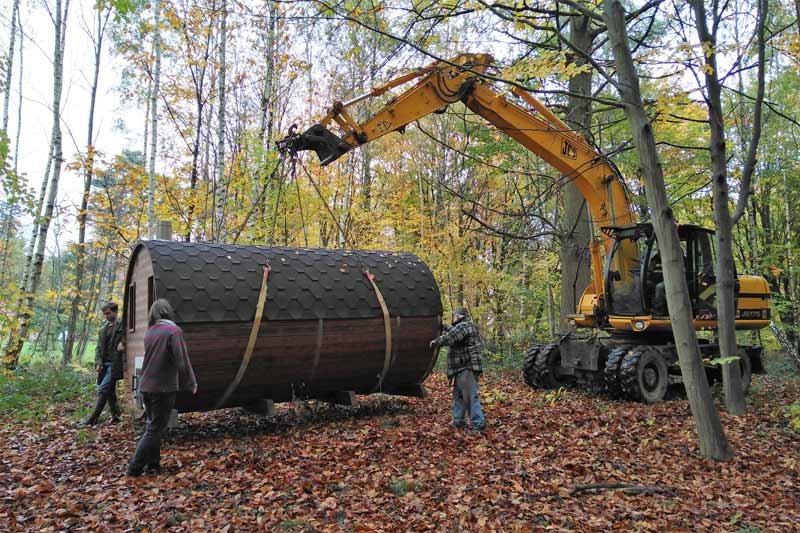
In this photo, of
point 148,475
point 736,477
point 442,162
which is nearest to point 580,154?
point 736,477

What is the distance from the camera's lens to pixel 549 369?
10086mm

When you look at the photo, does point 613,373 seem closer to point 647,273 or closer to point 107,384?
point 647,273

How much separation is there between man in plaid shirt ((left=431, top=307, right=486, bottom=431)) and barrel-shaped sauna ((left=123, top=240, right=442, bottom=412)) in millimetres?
1004

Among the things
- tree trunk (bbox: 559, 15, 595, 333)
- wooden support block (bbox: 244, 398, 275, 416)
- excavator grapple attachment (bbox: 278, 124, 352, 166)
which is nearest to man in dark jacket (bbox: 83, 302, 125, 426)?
wooden support block (bbox: 244, 398, 275, 416)

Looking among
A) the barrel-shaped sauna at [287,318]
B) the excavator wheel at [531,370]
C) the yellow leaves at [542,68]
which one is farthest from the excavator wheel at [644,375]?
the yellow leaves at [542,68]

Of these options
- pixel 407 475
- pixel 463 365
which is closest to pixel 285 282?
pixel 463 365

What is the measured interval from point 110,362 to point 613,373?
7744 millimetres

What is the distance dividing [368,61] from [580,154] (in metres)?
9.64

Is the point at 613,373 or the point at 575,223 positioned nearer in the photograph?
the point at 613,373

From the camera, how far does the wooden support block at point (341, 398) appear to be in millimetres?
7961

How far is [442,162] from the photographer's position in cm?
1892

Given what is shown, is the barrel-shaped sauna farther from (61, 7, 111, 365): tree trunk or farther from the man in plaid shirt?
(61, 7, 111, 365): tree trunk

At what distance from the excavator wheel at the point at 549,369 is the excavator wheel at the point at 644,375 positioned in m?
1.55

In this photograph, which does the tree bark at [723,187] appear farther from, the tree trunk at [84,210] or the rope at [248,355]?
the tree trunk at [84,210]
